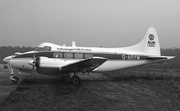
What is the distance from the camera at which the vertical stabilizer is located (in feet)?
51.6

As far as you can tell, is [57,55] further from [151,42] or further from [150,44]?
[151,42]

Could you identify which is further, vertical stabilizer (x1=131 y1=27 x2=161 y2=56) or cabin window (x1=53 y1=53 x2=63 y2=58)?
vertical stabilizer (x1=131 y1=27 x2=161 y2=56)

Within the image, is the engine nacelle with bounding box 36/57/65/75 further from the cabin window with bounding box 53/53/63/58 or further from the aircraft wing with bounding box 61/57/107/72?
the cabin window with bounding box 53/53/63/58

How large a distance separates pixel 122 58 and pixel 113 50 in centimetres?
102

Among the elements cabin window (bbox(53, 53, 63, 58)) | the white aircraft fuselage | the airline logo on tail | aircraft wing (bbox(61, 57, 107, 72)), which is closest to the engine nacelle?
the white aircraft fuselage

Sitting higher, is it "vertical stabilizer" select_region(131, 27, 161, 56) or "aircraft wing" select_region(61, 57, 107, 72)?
"vertical stabilizer" select_region(131, 27, 161, 56)

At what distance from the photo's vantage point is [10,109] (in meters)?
5.99

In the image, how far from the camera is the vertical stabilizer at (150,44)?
51.6ft

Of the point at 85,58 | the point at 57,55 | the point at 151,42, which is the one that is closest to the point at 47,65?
the point at 57,55

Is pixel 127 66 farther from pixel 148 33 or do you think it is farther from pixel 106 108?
pixel 106 108

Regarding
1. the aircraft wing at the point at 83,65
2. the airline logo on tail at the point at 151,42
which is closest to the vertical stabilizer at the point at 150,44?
the airline logo on tail at the point at 151,42

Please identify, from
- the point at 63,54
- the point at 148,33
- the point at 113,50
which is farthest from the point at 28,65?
the point at 148,33

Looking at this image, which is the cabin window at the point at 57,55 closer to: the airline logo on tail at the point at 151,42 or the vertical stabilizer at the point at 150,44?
the vertical stabilizer at the point at 150,44

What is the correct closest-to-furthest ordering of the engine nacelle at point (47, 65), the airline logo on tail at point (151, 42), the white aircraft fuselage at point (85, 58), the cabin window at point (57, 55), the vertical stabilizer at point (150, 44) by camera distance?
the engine nacelle at point (47, 65)
the white aircraft fuselage at point (85, 58)
the cabin window at point (57, 55)
the vertical stabilizer at point (150, 44)
the airline logo on tail at point (151, 42)
